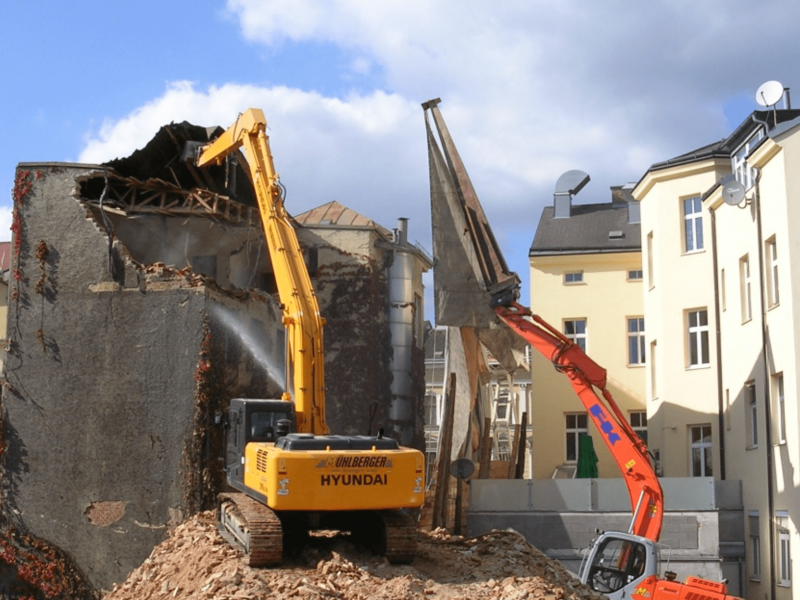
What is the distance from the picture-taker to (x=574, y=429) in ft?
109

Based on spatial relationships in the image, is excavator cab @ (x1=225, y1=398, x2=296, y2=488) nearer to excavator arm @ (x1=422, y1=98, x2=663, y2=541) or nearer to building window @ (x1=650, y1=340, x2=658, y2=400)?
excavator arm @ (x1=422, y1=98, x2=663, y2=541)

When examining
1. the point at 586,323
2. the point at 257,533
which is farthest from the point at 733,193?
the point at 257,533

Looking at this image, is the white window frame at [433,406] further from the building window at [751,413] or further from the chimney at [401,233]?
the building window at [751,413]

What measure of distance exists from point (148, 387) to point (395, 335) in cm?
725

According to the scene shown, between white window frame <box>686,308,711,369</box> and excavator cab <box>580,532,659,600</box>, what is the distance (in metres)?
11.6

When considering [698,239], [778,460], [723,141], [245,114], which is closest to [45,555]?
[245,114]

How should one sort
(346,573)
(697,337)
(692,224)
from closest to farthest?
(346,573) → (697,337) → (692,224)

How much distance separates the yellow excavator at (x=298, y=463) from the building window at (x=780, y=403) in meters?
9.69

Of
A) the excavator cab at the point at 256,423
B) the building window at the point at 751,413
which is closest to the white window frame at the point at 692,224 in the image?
the building window at the point at 751,413

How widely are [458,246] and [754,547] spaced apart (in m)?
8.88

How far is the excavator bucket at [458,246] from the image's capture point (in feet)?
71.9

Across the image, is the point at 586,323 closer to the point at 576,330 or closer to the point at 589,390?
the point at 576,330

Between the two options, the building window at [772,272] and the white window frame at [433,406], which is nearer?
the building window at [772,272]

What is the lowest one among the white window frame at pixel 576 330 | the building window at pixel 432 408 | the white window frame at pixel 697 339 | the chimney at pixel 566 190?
the building window at pixel 432 408
